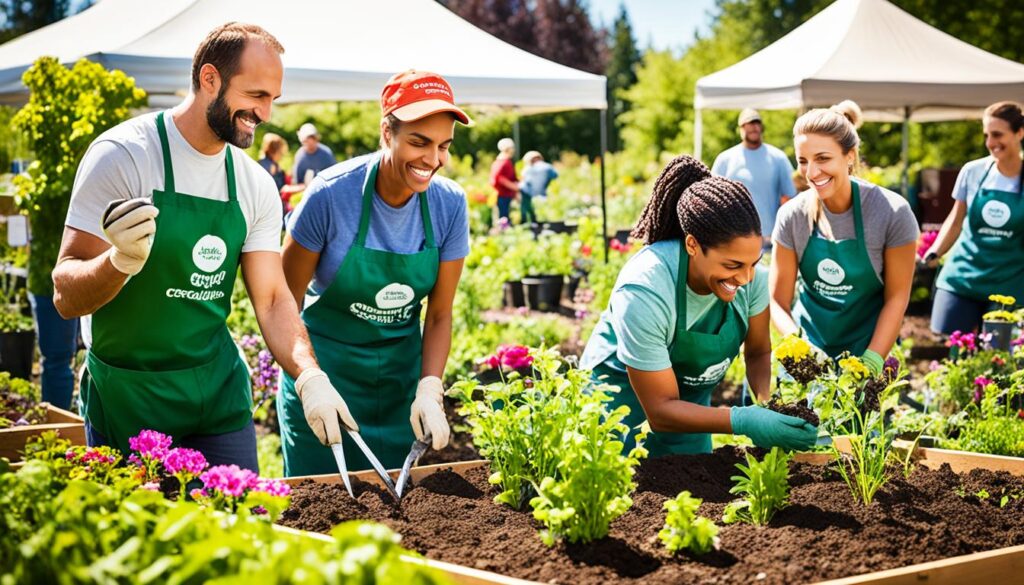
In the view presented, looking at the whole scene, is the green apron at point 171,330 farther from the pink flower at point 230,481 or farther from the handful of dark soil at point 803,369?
the handful of dark soil at point 803,369

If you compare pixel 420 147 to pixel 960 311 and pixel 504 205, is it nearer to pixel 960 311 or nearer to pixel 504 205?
pixel 960 311

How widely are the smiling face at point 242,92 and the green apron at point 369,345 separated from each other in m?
0.59

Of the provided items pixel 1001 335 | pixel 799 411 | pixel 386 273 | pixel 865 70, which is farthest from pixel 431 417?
pixel 865 70

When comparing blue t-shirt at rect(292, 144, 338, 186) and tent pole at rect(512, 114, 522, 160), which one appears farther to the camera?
tent pole at rect(512, 114, 522, 160)

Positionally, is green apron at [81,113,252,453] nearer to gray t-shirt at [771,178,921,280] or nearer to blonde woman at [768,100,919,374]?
blonde woman at [768,100,919,374]

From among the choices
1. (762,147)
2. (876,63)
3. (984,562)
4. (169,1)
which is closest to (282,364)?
(984,562)

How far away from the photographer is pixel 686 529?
6.97 feet

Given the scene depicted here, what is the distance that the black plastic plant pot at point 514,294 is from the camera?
1000 centimetres

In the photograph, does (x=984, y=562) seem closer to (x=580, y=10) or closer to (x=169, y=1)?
(x=169, y=1)

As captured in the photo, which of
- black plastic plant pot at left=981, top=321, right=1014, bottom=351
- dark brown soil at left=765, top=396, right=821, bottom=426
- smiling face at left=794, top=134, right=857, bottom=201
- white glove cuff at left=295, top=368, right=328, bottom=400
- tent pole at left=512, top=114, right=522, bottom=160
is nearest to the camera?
dark brown soil at left=765, top=396, right=821, bottom=426

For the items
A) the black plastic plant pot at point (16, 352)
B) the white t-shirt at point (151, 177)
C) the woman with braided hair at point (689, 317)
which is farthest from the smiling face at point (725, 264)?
the black plastic plant pot at point (16, 352)

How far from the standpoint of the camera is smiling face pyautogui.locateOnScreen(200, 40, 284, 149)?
2.45 meters

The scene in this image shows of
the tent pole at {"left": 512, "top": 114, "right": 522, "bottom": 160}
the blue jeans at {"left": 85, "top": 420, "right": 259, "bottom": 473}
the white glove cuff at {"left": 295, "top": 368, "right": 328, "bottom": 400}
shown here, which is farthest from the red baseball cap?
the tent pole at {"left": 512, "top": 114, "right": 522, "bottom": 160}

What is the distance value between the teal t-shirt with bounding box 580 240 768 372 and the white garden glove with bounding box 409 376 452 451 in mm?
454
